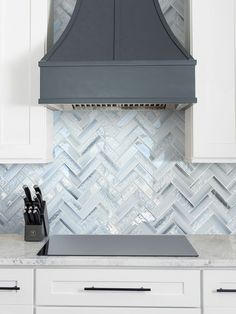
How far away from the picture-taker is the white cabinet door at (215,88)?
2.20 m

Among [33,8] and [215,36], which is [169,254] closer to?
[215,36]
